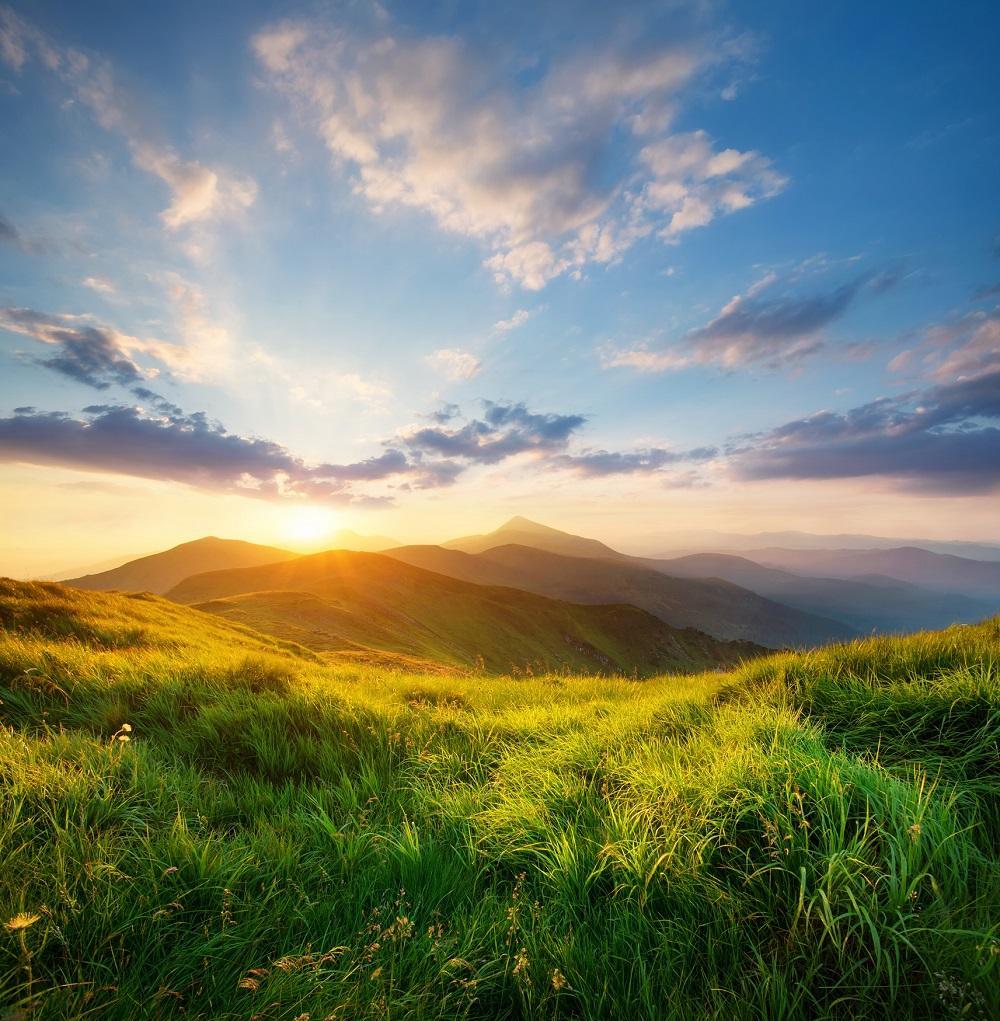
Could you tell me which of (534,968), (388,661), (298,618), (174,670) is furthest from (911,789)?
(298,618)

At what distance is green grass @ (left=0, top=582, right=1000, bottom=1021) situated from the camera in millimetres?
2311

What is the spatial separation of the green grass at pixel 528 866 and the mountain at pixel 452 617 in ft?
134

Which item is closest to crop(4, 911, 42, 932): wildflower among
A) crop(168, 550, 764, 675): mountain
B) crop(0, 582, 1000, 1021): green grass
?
crop(0, 582, 1000, 1021): green grass

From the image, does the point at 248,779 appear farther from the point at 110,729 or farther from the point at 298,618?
the point at 298,618

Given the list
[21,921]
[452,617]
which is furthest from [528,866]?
[452,617]

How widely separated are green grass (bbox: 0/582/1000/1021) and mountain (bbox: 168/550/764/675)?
40743mm

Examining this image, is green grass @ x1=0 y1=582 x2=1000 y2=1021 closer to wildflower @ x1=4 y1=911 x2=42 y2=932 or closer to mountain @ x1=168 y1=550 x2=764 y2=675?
wildflower @ x1=4 y1=911 x2=42 y2=932

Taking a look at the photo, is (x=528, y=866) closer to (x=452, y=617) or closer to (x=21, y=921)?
(x=21, y=921)

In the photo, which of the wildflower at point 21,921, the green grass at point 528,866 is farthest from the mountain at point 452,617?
the wildflower at point 21,921

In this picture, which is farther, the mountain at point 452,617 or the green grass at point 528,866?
the mountain at point 452,617

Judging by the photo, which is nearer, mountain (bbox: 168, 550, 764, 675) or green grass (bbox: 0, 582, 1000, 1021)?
green grass (bbox: 0, 582, 1000, 1021)

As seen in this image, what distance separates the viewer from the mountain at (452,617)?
5038 cm

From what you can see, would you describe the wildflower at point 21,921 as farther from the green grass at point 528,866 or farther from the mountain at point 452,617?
the mountain at point 452,617

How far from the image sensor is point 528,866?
3.53 meters
